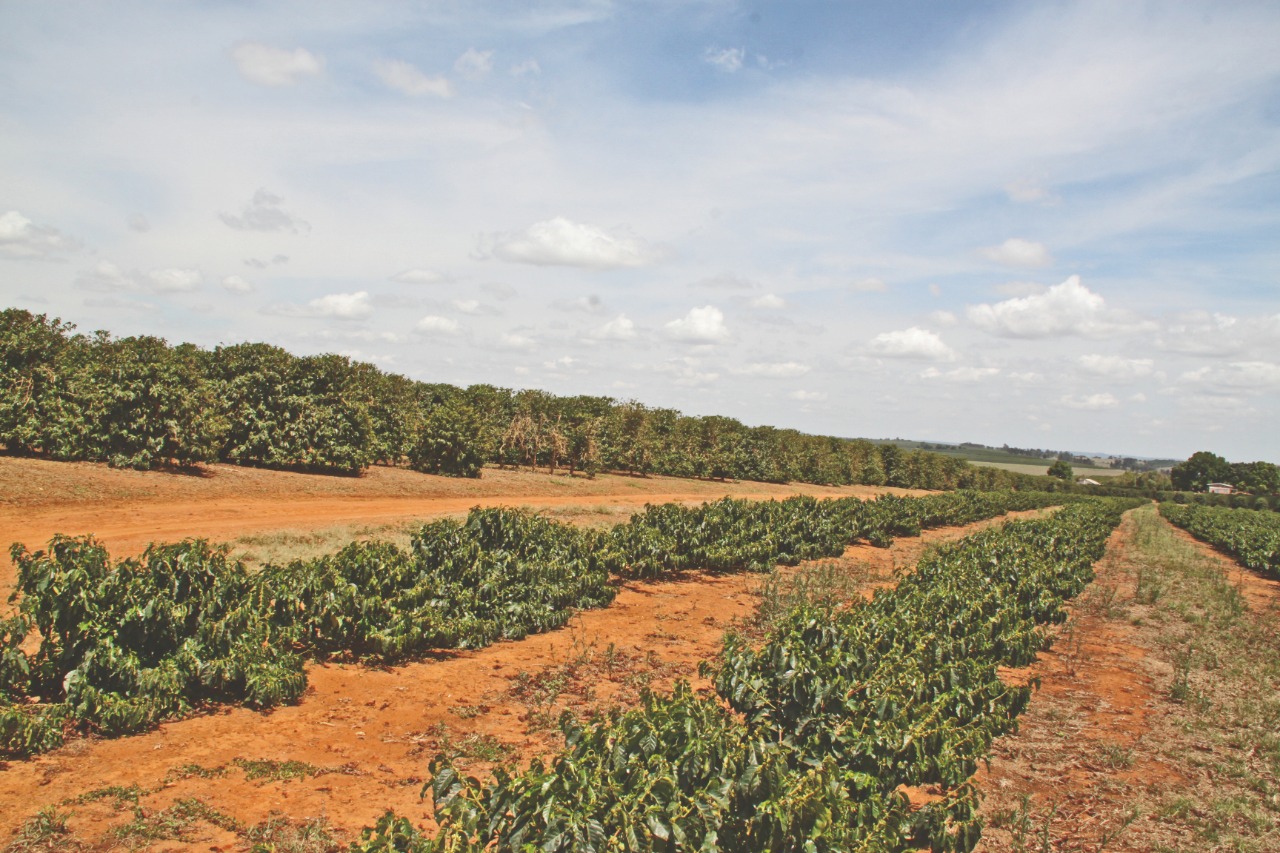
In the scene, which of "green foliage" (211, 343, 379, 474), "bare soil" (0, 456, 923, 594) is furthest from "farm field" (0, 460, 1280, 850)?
"green foliage" (211, 343, 379, 474)

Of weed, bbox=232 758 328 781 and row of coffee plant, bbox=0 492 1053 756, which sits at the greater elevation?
row of coffee plant, bbox=0 492 1053 756

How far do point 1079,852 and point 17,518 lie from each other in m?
15.7

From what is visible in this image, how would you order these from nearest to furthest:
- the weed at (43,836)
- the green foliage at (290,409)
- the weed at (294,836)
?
the weed at (43,836) < the weed at (294,836) < the green foliage at (290,409)

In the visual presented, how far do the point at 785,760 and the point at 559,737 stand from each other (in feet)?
10.0

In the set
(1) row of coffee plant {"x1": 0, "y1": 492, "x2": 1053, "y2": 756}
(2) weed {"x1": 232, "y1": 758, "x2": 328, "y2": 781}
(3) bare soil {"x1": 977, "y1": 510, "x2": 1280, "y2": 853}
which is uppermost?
(1) row of coffee plant {"x1": 0, "y1": 492, "x2": 1053, "y2": 756}

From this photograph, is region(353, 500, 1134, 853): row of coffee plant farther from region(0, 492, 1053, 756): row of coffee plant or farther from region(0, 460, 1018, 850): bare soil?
region(0, 492, 1053, 756): row of coffee plant

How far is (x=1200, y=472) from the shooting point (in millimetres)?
112000

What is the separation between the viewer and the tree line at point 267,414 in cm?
1622

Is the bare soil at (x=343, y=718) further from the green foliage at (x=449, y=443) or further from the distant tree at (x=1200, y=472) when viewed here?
the distant tree at (x=1200, y=472)

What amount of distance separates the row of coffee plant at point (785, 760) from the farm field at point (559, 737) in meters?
0.81

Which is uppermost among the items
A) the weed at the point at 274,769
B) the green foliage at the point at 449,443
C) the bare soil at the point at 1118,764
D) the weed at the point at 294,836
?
the green foliage at the point at 449,443

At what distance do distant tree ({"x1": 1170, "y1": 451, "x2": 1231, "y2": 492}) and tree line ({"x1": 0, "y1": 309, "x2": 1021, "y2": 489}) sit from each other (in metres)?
113

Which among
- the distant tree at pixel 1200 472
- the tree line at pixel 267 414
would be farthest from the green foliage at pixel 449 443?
the distant tree at pixel 1200 472

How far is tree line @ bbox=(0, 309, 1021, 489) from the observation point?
16.2m
